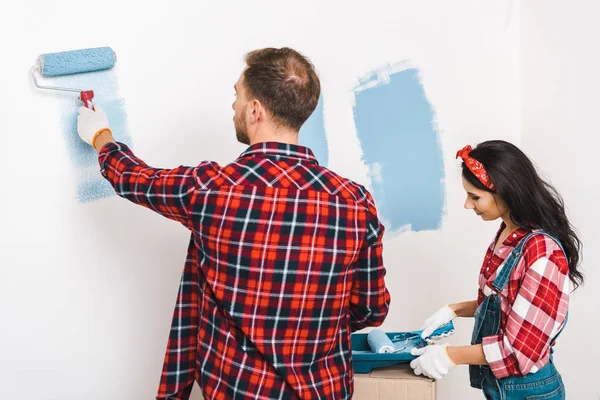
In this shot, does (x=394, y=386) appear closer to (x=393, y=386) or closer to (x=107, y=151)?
(x=393, y=386)

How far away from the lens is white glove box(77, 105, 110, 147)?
1.37 meters

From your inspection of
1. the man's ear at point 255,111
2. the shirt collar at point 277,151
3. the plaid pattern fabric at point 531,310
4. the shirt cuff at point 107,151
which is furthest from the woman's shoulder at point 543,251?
the shirt cuff at point 107,151

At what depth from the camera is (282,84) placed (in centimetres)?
121

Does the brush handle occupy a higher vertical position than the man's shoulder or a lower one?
higher

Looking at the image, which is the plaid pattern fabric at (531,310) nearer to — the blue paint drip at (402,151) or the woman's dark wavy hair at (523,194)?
the woman's dark wavy hair at (523,194)

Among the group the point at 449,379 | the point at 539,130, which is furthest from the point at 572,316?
the point at 539,130

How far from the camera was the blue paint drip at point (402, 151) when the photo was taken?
6.22 ft

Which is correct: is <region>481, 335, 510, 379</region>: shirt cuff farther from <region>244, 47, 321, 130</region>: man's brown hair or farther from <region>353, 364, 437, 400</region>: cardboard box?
<region>244, 47, 321, 130</region>: man's brown hair

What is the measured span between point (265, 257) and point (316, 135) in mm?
738

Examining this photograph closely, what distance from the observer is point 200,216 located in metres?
1.15

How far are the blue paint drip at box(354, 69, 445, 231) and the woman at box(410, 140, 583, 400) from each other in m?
0.50

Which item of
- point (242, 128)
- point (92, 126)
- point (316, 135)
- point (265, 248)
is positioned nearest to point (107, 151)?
point (92, 126)

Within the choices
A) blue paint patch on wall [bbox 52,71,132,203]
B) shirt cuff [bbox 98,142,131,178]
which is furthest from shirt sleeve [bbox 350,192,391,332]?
blue paint patch on wall [bbox 52,71,132,203]

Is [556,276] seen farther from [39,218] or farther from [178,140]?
[39,218]
